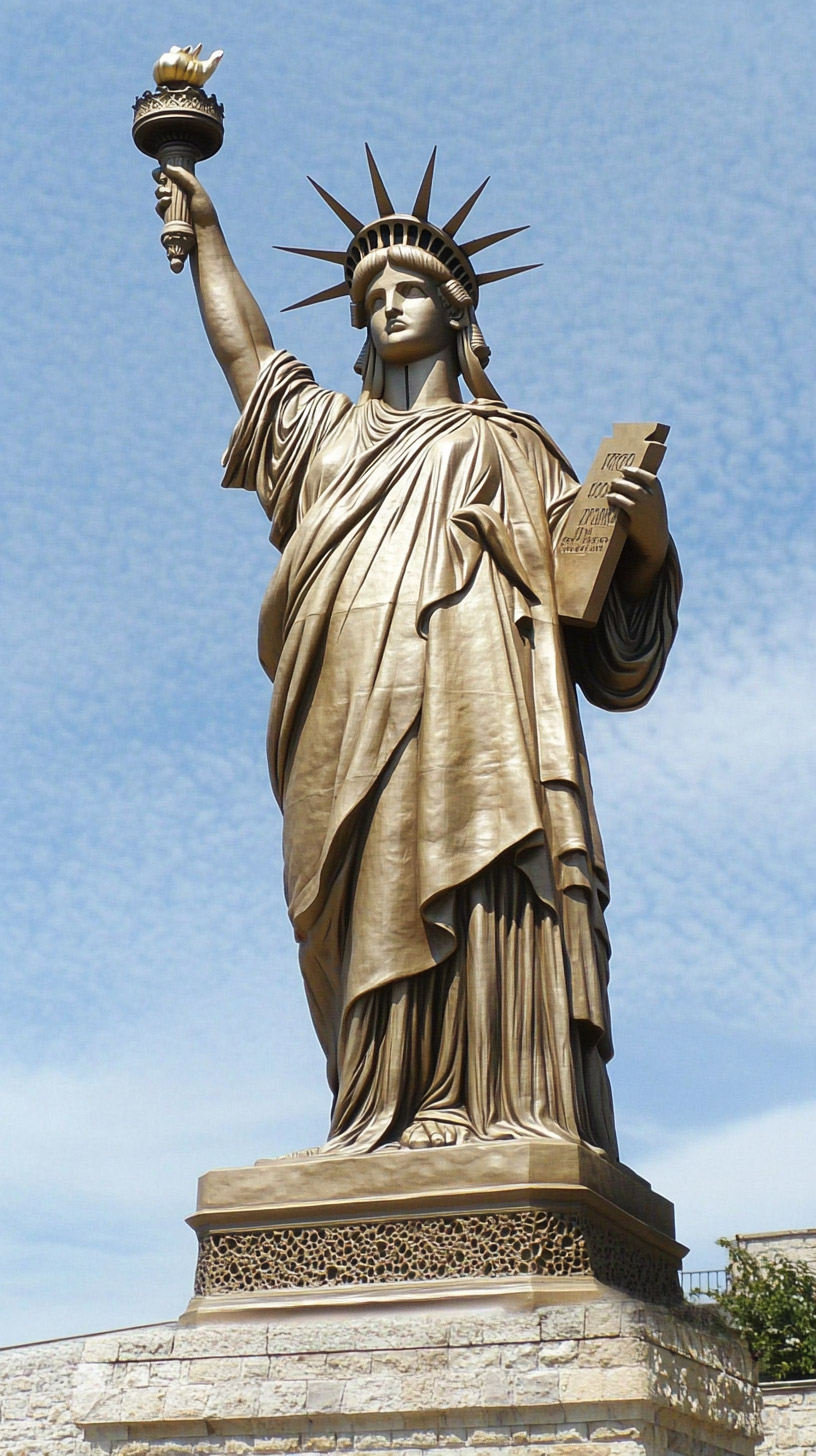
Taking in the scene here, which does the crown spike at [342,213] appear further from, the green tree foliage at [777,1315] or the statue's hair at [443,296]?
the green tree foliage at [777,1315]

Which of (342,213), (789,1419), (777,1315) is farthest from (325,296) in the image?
(777,1315)

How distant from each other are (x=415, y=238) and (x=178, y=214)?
1.31 metres

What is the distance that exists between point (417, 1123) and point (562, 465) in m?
3.44

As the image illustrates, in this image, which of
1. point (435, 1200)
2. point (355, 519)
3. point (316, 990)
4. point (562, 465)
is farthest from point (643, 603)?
point (435, 1200)

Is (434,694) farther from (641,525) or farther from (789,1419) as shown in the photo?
(789,1419)

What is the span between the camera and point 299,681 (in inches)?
335

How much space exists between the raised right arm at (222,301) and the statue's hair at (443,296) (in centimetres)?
54

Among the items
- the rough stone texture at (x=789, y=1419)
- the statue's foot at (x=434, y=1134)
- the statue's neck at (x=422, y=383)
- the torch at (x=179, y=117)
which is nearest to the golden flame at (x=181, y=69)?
the torch at (x=179, y=117)

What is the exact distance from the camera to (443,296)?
376 inches

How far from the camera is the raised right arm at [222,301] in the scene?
376 inches

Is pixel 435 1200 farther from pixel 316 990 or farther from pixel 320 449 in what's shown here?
pixel 320 449

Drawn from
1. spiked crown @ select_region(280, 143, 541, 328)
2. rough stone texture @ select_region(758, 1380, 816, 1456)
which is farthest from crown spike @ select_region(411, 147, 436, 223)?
rough stone texture @ select_region(758, 1380, 816, 1456)

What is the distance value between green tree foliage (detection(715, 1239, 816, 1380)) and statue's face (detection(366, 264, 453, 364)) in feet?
40.4

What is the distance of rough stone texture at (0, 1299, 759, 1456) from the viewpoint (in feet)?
21.9
